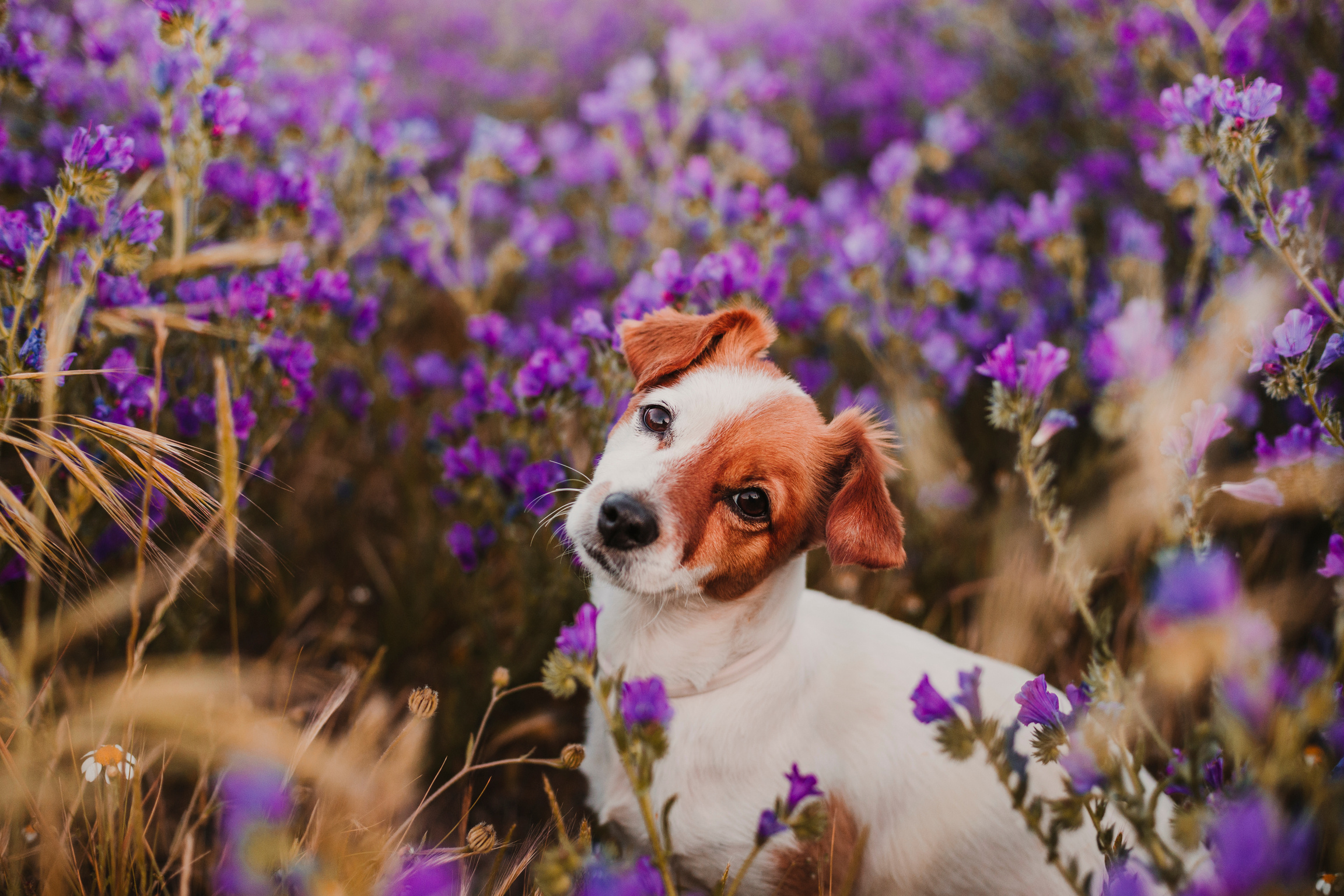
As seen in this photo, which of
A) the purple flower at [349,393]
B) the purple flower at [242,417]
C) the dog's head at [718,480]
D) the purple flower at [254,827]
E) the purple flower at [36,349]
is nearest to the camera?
the purple flower at [254,827]

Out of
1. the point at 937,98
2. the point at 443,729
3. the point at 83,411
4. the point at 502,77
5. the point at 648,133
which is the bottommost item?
the point at 443,729

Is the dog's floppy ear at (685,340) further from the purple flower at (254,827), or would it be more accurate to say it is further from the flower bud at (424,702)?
the purple flower at (254,827)

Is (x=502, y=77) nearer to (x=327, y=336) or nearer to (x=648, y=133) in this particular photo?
(x=648, y=133)

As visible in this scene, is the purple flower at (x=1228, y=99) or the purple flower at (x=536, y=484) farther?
the purple flower at (x=536, y=484)

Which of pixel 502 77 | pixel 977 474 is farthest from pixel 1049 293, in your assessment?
pixel 502 77

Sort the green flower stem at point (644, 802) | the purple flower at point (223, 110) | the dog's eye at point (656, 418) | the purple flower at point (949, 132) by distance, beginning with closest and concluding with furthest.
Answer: the green flower stem at point (644, 802)
the dog's eye at point (656, 418)
the purple flower at point (223, 110)
the purple flower at point (949, 132)

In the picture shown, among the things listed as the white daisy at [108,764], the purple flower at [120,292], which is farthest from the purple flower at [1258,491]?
the purple flower at [120,292]

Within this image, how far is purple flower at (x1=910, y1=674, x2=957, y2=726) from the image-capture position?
1158 millimetres

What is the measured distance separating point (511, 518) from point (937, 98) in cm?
522

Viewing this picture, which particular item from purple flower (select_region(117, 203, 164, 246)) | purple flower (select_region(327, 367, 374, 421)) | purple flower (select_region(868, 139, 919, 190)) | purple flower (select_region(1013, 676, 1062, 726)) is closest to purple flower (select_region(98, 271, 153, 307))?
purple flower (select_region(117, 203, 164, 246))

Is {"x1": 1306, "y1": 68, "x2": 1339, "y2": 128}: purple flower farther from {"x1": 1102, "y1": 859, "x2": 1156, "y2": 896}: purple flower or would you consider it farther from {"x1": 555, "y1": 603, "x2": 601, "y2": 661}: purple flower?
{"x1": 555, "y1": 603, "x2": 601, "y2": 661}: purple flower

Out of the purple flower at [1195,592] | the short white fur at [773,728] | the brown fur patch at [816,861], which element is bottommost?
the brown fur patch at [816,861]

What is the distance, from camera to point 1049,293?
4.01 m

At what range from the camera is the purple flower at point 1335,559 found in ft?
4.96
